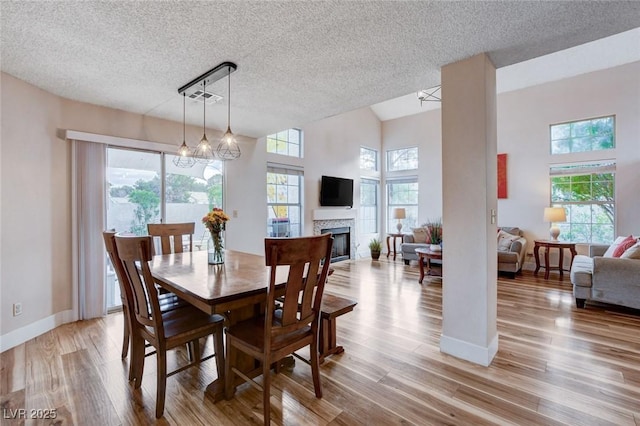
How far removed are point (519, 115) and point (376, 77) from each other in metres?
4.69

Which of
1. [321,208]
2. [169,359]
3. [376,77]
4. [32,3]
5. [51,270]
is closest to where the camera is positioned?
[32,3]

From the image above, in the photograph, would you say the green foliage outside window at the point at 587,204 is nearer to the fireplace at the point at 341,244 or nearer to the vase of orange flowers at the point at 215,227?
the fireplace at the point at 341,244

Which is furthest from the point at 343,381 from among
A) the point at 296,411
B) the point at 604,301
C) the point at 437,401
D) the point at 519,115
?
the point at 519,115

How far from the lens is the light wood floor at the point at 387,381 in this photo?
5.58ft

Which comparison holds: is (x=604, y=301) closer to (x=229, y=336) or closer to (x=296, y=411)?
(x=296, y=411)

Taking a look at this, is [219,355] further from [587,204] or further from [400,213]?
[587,204]

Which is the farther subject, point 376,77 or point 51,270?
point 51,270

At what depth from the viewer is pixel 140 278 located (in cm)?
175

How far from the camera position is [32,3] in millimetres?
1661

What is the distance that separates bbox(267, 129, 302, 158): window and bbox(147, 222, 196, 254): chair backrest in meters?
2.47

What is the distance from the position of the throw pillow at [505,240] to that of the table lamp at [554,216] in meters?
0.56

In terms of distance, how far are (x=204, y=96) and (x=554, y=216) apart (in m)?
5.74

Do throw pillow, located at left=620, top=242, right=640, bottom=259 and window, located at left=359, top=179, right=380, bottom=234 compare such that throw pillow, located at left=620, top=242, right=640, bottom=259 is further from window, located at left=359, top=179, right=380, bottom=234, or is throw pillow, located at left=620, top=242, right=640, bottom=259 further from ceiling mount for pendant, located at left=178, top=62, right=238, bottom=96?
ceiling mount for pendant, located at left=178, top=62, right=238, bottom=96

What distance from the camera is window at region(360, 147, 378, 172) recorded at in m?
7.34
